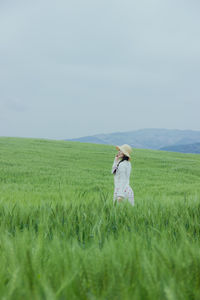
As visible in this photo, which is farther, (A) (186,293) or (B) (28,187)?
(B) (28,187)

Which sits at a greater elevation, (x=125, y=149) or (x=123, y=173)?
(x=125, y=149)

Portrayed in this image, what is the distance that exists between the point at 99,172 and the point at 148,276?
502 inches

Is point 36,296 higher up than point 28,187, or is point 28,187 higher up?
point 36,296

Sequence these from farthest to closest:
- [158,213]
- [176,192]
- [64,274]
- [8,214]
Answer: [176,192] < [158,213] < [8,214] < [64,274]

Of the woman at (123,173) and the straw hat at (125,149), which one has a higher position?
the straw hat at (125,149)

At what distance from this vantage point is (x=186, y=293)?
71 cm

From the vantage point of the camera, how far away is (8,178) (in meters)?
10.1

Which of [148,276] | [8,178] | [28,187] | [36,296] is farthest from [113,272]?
[8,178]

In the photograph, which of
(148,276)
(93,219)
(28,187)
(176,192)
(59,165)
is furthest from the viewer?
(59,165)

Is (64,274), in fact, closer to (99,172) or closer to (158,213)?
(158,213)

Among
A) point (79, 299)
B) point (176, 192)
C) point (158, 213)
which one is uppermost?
point (79, 299)

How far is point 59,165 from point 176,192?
7.09 meters

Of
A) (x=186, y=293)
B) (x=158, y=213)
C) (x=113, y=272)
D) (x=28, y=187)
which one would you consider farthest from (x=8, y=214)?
A: (x=28, y=187)

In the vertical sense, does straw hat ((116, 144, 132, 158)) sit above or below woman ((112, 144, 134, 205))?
above
